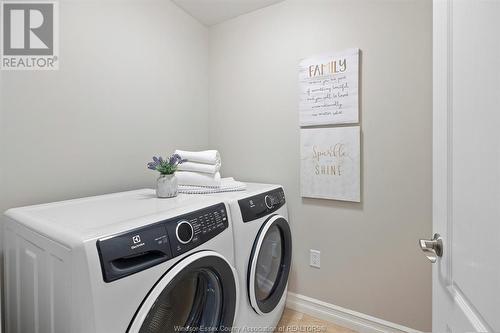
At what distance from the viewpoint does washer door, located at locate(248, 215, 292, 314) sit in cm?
137

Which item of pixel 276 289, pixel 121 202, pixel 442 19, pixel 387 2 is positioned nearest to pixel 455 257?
pixel 442 19

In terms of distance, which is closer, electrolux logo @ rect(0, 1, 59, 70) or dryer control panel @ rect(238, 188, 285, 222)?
electrolux logo @ rect(0, 1, 59, 70)

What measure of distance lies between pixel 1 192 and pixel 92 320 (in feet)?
2.86

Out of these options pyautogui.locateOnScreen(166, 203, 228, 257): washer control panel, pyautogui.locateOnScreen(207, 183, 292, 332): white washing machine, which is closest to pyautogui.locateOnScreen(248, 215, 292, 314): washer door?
pyautogui.locateOnScreen(207, 183, 292, 332): white washing machine

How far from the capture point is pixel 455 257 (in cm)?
69

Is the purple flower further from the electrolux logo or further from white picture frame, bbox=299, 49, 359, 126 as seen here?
white picture frame, bbox=299, 49, 359, 126

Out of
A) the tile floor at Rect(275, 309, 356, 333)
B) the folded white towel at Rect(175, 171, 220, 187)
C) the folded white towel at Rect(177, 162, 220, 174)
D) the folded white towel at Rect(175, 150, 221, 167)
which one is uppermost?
the folded white towel at Rect(175, 150, 221, 167)

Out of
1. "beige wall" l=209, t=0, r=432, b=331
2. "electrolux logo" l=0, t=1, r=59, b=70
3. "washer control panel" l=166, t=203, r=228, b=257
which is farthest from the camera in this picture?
"beige wall" l=209, t=0, r=432, b=331

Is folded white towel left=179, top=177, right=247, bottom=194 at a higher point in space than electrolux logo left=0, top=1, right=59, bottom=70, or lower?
lower

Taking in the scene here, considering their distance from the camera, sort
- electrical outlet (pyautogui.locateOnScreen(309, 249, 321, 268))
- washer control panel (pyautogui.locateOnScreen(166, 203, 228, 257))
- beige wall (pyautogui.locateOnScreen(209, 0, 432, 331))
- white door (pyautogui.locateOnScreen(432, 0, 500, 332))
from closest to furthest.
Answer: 1. white door (pyautogui.locateOnScreen(432, 0, 500, 332))
2. washer control panel (pyautogui.locateOnScreen(166, 203, 228, 257))
3. beige wall (pyautogui.locateOnScreen(209, 0, 432, 331))
4. electrical outlet (pyautogui.locateOnScreen(309, 249, 321, 268))

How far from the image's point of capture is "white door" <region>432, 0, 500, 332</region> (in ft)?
1.70

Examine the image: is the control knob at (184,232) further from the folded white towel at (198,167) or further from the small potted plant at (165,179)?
the folded white towel at (198,167)

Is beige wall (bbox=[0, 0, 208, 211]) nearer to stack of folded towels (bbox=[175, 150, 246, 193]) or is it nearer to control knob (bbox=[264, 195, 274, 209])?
stack of folded towels (bbox=[175, 150, 246, 193])

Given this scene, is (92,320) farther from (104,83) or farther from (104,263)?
(104,83)
